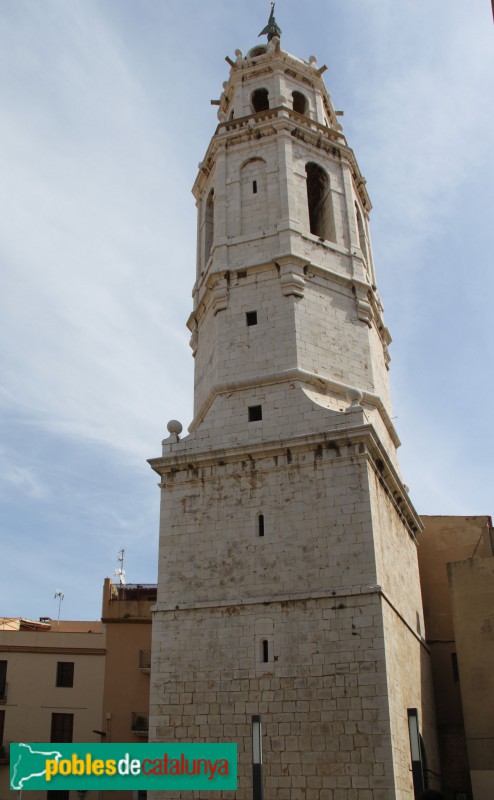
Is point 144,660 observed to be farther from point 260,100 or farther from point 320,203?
point 260,100

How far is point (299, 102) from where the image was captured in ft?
86.9

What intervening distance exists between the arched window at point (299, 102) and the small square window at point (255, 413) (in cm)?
1214

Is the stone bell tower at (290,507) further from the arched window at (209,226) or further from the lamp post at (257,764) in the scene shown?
the lamp post at (257,764)

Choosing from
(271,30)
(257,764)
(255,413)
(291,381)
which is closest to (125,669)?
(255,413)

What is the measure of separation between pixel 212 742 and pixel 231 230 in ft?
45.4

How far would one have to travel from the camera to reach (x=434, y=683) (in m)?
22.2

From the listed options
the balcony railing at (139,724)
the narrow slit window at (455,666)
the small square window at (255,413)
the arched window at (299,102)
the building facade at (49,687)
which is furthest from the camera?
the building facade at (49,687)

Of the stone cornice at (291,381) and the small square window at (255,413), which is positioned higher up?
the stone cornice at (291,381)

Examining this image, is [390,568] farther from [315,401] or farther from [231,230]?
[231,230]

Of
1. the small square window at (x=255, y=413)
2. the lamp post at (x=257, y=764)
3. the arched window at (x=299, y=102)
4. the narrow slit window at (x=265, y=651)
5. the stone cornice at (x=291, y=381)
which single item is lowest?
the lamp post at (x=257, y=764)

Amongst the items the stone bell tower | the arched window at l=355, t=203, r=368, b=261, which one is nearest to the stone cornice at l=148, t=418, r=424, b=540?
the stone bell tower

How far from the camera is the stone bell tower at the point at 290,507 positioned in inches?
604

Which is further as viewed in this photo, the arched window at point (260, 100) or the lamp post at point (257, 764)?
the arched window at point (260, 100)

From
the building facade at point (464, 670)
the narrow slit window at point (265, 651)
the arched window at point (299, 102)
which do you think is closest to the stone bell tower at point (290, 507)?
the narrow slit window at point (265, 651)
